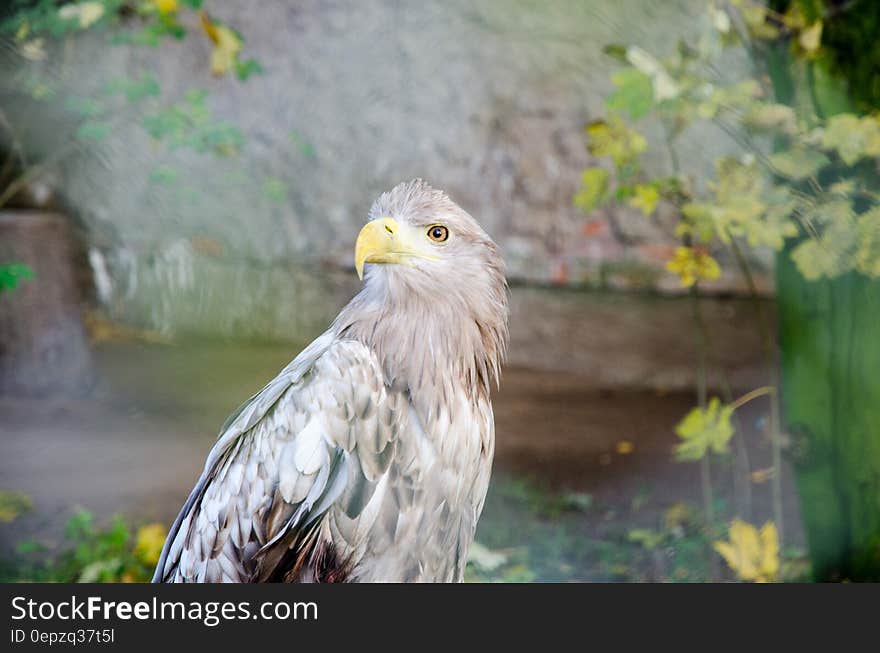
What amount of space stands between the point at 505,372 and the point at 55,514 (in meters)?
1.61

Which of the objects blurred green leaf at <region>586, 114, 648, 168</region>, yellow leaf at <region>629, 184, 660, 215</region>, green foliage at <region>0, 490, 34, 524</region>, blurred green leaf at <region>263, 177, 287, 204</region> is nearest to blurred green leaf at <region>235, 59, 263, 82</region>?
blurred green leaf at <region>263, 177, 287, 204</region>

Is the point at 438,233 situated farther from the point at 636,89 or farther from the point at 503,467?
the point at 503,467

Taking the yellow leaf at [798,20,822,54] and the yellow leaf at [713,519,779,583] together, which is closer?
the yellow leaf at [798,20,822,54]

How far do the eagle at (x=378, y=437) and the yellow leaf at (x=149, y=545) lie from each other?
1.08 metres

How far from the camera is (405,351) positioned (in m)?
1.74

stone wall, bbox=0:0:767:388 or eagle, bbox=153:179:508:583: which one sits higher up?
stone wall, bbox=0:0:767:388

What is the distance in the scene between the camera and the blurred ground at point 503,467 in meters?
2.99

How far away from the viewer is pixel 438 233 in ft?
5.75

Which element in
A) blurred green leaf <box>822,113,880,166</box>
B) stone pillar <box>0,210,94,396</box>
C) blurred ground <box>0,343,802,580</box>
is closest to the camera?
blurred green leaf <box>822,113,880,166</box>

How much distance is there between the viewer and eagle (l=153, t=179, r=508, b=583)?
1.66m

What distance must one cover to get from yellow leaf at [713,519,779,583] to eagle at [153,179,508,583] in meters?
1.29

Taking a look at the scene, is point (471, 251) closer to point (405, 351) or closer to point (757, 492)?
point (405, 351)

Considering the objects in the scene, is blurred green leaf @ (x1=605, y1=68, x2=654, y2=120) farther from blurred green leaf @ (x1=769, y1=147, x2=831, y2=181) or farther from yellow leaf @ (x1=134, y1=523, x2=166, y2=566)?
yellow leaf @ (x1=134, y1=523, x2=166, y2=566)

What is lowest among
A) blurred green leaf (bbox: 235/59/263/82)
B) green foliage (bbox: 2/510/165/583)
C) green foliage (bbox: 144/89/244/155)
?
green foliage (bbox: 2/510/165/583)
